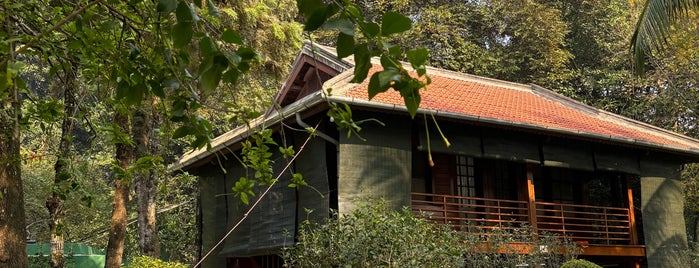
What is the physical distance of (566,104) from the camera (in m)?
15.0

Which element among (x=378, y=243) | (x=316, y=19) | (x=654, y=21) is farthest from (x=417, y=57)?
(x=654, y=21)

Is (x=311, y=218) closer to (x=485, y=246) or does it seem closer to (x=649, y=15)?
(x=485, y=246)

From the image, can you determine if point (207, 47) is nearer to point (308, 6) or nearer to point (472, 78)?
point (308, 6)

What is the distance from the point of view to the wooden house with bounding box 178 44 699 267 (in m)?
10.2

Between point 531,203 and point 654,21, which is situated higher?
point 654,21

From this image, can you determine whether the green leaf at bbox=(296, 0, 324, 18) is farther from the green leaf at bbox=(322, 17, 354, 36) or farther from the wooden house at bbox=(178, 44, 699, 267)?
the wooden house at bbox=(178, 44, 699, 267)

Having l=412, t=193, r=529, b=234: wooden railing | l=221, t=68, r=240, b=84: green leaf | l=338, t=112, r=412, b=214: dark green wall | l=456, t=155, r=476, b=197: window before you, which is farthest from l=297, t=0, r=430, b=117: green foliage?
l=456, t=155, r=476, b=197: window

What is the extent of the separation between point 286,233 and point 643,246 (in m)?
7.00

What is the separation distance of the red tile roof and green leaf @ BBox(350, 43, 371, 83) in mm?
8010

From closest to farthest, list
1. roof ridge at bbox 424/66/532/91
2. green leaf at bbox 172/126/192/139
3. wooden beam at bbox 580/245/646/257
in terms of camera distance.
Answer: green leaf at bbox 172/126/192/139, wooden beam at bbox 580/245/646/257, roof ridge at bbox 424/66/532/91

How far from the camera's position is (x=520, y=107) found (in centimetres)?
1288

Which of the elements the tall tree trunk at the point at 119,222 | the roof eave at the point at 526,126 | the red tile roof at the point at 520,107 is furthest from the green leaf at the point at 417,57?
the tall tree trunk at the point at 119,222

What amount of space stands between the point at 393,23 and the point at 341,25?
0.12 m

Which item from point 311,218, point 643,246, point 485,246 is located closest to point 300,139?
point 311,218
